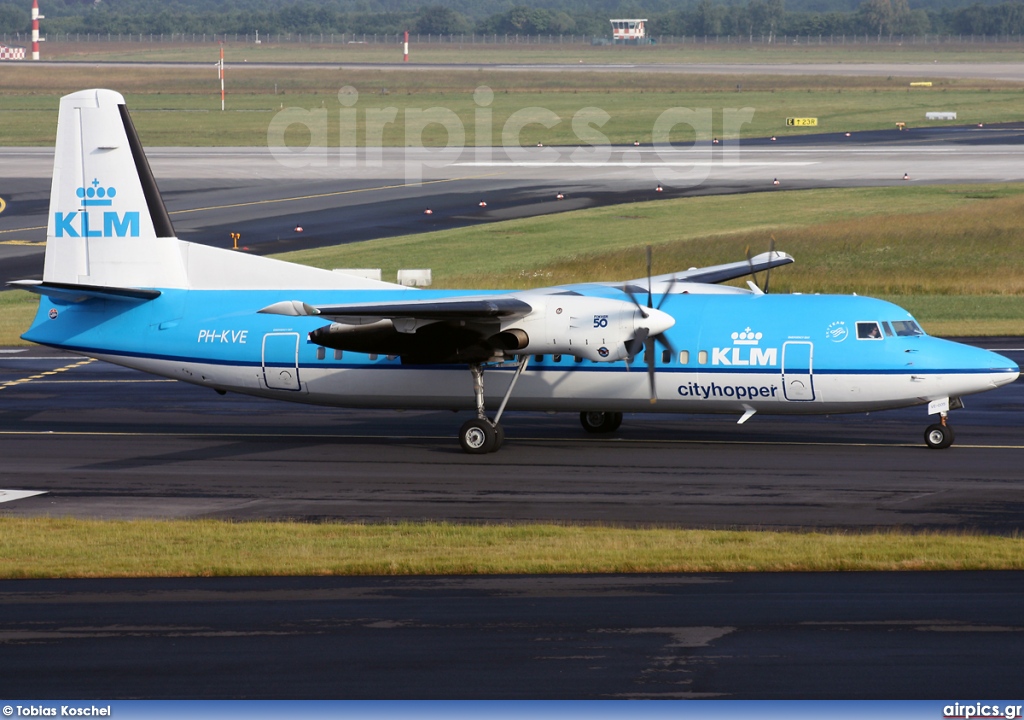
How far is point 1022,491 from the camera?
21750 millimetres

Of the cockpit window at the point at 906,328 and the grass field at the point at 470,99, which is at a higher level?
the grass field at the point at 470,99

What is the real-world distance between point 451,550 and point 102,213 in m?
13.7

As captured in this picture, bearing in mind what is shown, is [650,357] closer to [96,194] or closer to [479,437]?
[479,437]

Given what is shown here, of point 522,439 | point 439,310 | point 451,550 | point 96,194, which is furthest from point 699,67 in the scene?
point 451,550

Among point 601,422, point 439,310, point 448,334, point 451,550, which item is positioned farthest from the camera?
point 601,422

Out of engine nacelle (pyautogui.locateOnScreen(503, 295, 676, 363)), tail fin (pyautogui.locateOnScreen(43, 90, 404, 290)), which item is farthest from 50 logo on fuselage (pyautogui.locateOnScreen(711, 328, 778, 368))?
tail fin (pyautogui.locateOnScreen(43, 90, 404, 290))

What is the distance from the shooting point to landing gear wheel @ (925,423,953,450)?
25.3 m

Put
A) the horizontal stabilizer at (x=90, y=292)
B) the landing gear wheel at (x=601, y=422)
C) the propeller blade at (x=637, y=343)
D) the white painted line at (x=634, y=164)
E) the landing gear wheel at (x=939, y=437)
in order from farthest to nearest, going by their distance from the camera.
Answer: the white painted line at (x=634, y=164), the landing gear wheel at (x=601, y=422), the horizontal stabilizer at (x=90, y=292), the landing gear wheel at (x=939, y=437), the propeller blade at (x=637, y=343)

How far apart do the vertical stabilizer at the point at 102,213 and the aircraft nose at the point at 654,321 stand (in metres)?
10.3

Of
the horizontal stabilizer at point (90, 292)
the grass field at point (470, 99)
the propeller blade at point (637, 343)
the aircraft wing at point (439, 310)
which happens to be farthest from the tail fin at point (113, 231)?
the grass field at point (470, 99)

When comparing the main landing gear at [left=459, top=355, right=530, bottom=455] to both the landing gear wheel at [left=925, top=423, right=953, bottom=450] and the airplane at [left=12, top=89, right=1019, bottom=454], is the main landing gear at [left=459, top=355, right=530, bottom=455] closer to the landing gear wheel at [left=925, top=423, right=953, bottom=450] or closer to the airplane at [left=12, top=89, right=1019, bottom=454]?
the airplane at [left=12, top=89, right=1019, bottom=454]

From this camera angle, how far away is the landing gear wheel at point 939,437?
2528 centimetres

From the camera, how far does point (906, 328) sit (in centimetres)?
2522

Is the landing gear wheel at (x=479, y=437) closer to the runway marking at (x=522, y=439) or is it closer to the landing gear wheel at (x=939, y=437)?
the runway marking at (x=522, y=439)
